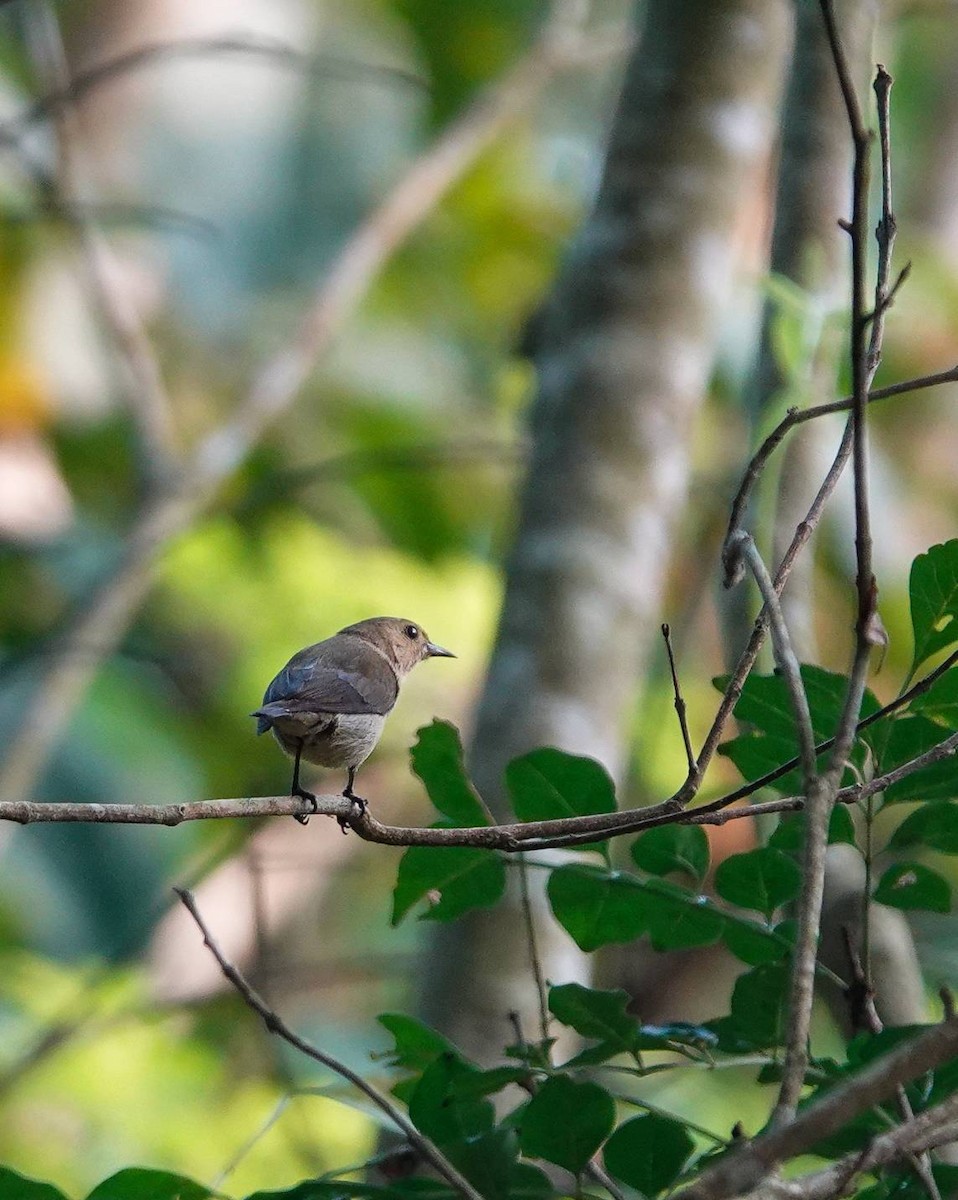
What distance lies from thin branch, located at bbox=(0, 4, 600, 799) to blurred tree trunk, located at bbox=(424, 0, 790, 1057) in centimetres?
146

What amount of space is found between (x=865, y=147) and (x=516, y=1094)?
65.9 inches

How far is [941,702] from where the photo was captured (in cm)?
132

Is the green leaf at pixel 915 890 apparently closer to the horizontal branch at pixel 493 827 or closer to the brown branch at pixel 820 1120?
the horizontal branch at pixel 493 827

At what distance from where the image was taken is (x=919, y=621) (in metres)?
1.31

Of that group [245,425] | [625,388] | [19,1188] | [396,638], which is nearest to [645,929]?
[19,1188]

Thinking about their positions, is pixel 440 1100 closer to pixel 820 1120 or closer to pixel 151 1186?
pixel 151 1186

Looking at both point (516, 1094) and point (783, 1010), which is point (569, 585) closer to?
point (516, 1094)

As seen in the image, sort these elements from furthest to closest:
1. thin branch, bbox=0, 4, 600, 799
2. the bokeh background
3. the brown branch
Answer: the bokeh background → thin branch, bbox=0, 4, 600, 799 → the brown branch

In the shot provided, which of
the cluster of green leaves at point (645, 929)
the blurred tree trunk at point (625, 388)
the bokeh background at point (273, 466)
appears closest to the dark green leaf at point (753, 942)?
the cluster of green leaves at point (645, 929)

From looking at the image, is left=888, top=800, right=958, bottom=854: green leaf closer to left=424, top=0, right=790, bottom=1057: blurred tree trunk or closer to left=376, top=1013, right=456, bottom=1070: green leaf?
left=376, top=1013, right=456, bottom=1070: green leaf

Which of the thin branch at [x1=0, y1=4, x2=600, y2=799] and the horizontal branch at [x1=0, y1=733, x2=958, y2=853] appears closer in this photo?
the horizontal branch at [x1=0, y1=733, x2=958, y2=853]

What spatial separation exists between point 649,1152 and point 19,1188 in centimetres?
57

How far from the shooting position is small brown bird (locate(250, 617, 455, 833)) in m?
2.07

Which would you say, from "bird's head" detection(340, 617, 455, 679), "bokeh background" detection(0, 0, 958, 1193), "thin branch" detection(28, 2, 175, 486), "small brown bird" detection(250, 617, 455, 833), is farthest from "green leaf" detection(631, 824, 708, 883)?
"thin branch" detection(28, 2, 175, 486)
